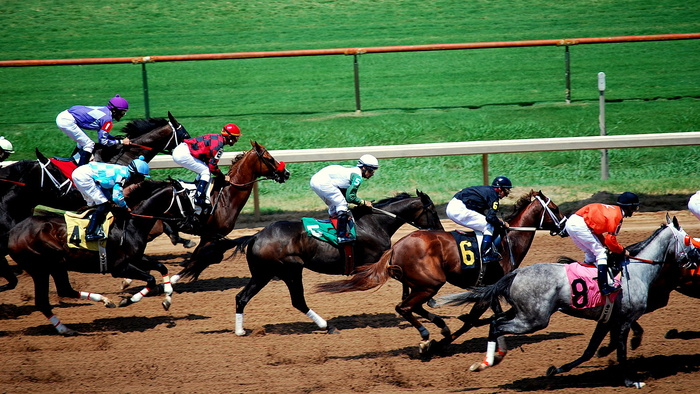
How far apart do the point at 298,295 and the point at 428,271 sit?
1.66m

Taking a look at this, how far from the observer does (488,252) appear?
7.09 m

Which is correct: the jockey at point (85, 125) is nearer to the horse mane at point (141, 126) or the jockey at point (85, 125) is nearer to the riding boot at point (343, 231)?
the horse mane at point (141, 126)

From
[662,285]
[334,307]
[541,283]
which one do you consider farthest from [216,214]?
[662,285]

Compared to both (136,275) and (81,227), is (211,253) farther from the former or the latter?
(81,227)

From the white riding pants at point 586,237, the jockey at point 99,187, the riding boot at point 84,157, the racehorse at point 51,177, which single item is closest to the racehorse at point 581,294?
the white riding pants at point 586,237

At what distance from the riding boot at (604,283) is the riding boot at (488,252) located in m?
1.21

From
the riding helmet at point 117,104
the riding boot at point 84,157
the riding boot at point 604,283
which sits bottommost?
the riding boot at point 604,283

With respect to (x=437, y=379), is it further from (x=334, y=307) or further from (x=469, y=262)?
(x=334, y=307)

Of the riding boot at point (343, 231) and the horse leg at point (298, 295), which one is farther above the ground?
the riding boot at point (343, 231)

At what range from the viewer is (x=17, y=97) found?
49.2 feet

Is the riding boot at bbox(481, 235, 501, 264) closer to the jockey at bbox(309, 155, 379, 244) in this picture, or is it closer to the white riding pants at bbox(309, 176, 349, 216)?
the jockey at bbox(309, 155, 379, 244)

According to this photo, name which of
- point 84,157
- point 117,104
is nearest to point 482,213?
point 84,157

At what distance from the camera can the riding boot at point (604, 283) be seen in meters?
6.08

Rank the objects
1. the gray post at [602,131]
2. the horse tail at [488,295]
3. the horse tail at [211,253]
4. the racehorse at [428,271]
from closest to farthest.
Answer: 1. the horse tail at [488,295]
2. the racehorse at [428,271]
3. the horse tail at [211,253]
4. the gray post at [602,131]
